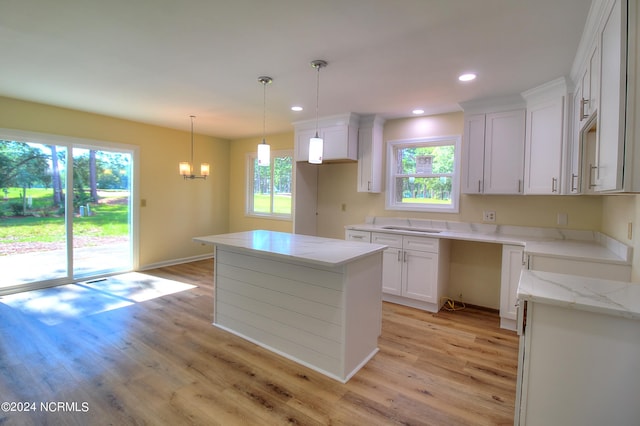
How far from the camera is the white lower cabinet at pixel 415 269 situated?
3621 mm

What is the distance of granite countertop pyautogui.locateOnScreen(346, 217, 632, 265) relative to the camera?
2.46 m

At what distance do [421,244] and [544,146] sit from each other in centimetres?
157

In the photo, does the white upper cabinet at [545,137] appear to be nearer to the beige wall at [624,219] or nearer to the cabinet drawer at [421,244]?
the beige wall at [624,219]

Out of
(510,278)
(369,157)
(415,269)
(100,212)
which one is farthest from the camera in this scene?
(100,212)

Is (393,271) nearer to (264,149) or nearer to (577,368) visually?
(264,149)

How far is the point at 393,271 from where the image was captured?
392 centimetres

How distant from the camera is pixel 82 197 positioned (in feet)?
15.0

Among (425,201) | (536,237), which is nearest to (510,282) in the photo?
(536,237)

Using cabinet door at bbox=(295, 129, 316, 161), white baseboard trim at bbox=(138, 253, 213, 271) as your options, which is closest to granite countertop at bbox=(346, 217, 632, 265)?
cabinet door at bbox=(295, 129, 316, 161)

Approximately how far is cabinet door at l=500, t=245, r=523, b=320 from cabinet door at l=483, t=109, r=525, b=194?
68 centimetres

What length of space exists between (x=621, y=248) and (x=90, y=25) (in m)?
4.18

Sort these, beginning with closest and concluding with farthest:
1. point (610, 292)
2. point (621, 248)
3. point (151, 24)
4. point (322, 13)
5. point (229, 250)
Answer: point (610, 292) < point (322, 13) < point (151, 24) < point (621, 248) < point (229, 250)

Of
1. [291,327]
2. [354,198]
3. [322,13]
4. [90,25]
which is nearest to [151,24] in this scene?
[90,25]

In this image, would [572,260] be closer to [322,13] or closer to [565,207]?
[565,207]
